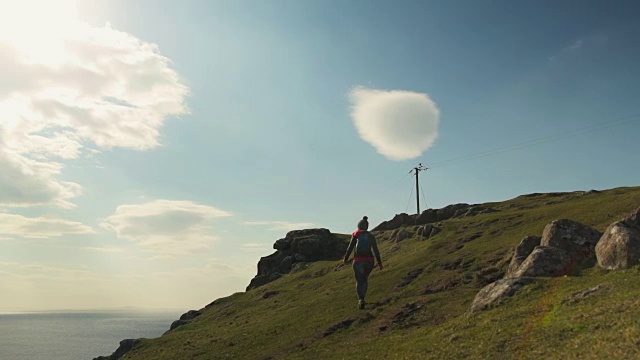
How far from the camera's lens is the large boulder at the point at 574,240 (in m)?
27.7

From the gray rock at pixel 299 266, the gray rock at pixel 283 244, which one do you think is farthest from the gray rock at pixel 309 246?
the gray rock at pixel 299 266

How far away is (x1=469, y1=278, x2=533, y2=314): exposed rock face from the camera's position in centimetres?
2311

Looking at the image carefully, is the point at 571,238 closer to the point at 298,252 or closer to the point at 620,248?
the point at 620,248

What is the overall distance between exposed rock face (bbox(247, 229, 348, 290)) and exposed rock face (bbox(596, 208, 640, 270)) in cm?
7948

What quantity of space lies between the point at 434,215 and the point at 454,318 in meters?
82.8

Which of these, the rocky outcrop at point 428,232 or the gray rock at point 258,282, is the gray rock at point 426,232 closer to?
the rocky outcrop at point 428,232

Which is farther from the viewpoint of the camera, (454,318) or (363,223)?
(363,223)

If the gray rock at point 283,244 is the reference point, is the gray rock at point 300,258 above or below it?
below

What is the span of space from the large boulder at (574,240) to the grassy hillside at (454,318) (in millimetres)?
2684

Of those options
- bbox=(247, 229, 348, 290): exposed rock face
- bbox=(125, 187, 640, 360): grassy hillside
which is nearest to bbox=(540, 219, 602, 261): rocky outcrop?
bbox=(125, 187, 640, 360): grassy hillside

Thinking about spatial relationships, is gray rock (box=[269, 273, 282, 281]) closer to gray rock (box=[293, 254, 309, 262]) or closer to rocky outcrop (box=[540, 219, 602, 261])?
gray rock (box=[293, 254, 309, 262])

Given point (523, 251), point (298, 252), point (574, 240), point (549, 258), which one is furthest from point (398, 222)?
point (549, 258)

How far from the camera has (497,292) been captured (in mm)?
23828

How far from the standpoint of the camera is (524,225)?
2265 inches
